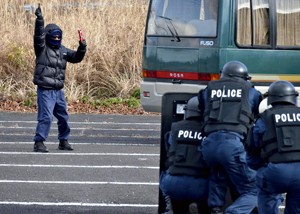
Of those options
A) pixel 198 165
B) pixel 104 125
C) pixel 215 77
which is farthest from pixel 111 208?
pixel 104 125

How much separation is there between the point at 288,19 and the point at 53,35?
3419 millimetres

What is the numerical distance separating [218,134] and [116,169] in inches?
174

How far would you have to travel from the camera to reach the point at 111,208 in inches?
380

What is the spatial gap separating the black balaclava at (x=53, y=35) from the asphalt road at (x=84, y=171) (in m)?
1.48

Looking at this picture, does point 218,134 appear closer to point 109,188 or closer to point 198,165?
point 198,165

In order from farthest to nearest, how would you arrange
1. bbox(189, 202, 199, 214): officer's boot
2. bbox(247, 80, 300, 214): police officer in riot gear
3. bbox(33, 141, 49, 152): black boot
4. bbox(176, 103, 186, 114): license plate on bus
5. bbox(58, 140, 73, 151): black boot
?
bbox(58, 140, 73, 151): black boot
bbox(33, 141, 49, 152): black boot
bbox(176, 103, 186, 114): license plate on bus
bbox(189, 202, 199, 214): officer's boot
bbox(247, 80, 300, 214): police officer in riot gear

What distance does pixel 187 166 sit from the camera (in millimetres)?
7922

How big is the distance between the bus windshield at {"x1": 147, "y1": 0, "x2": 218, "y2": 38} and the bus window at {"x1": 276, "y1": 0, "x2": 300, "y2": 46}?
0.92m

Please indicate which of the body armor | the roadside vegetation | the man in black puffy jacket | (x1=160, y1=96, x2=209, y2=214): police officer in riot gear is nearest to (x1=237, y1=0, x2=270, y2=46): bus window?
the man in black puffy jacket

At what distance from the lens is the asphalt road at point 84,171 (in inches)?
388

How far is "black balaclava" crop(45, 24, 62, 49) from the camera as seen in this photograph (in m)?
13.2

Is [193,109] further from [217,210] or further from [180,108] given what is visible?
[217,210]

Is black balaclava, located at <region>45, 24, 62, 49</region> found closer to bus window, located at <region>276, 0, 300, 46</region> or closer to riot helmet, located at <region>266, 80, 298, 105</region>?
bus window, located at <region>276, 0, 300, 46</region>

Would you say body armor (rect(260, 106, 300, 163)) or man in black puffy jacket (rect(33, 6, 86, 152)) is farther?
man in black puffy jacket (rect(33, 6, 86, 152))
